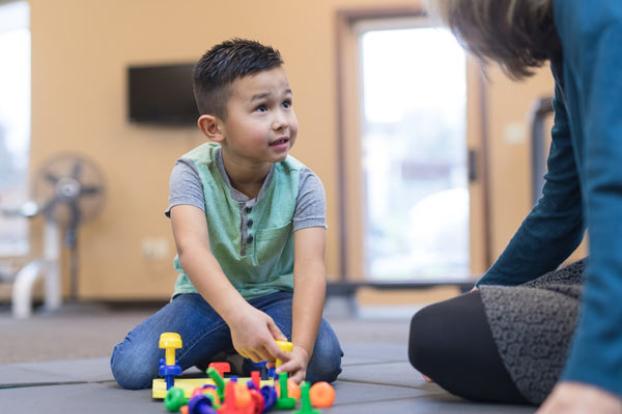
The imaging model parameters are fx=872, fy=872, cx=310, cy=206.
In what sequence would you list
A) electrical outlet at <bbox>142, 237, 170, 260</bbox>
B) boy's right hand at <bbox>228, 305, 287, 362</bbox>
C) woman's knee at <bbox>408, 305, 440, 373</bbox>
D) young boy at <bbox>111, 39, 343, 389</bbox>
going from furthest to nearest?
electrical outlet at <bbox>142, 237, 170, 260</bbox> < young boy at <bbox>111, 39, 343, 389</bbox> < boy's right hand at <bbox>228, 305, 287, 362</bbox> < woman's knee at <bbox>408, 305, 440, 373</bbox>

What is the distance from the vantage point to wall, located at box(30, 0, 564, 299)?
5277mm

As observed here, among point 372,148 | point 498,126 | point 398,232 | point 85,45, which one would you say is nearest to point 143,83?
point 85,45

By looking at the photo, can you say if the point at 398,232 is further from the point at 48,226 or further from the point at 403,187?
the point at 48,226

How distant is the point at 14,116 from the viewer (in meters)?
6.07

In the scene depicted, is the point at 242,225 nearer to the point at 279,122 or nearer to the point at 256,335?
the point at 279,122

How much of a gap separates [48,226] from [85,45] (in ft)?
4.22

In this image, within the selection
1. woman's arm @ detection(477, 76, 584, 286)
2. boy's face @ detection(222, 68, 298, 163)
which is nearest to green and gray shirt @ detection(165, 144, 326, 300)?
boy's face @ detection(222, 68, 298, 163)

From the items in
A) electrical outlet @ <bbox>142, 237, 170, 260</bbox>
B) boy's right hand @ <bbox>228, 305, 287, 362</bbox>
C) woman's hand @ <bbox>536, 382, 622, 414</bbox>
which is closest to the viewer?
woman's hand @ <bbox>536, 382, 622, 414</bbox>

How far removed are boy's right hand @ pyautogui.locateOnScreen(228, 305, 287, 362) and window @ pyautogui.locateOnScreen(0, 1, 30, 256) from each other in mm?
5023

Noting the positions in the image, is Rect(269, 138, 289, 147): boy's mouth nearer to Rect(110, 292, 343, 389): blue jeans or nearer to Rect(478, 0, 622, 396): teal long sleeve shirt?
Rect(110, 292, 343, 389): blue jeans

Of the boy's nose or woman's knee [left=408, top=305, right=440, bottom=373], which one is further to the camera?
the boy's nose

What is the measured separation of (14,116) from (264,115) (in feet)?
16.5

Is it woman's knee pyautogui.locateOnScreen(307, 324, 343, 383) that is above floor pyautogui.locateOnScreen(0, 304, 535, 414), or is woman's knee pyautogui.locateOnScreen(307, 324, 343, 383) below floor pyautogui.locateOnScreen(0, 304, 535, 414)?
above

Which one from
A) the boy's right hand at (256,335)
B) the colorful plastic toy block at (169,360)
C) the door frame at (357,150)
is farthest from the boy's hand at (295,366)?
the door frame at (357,150)
